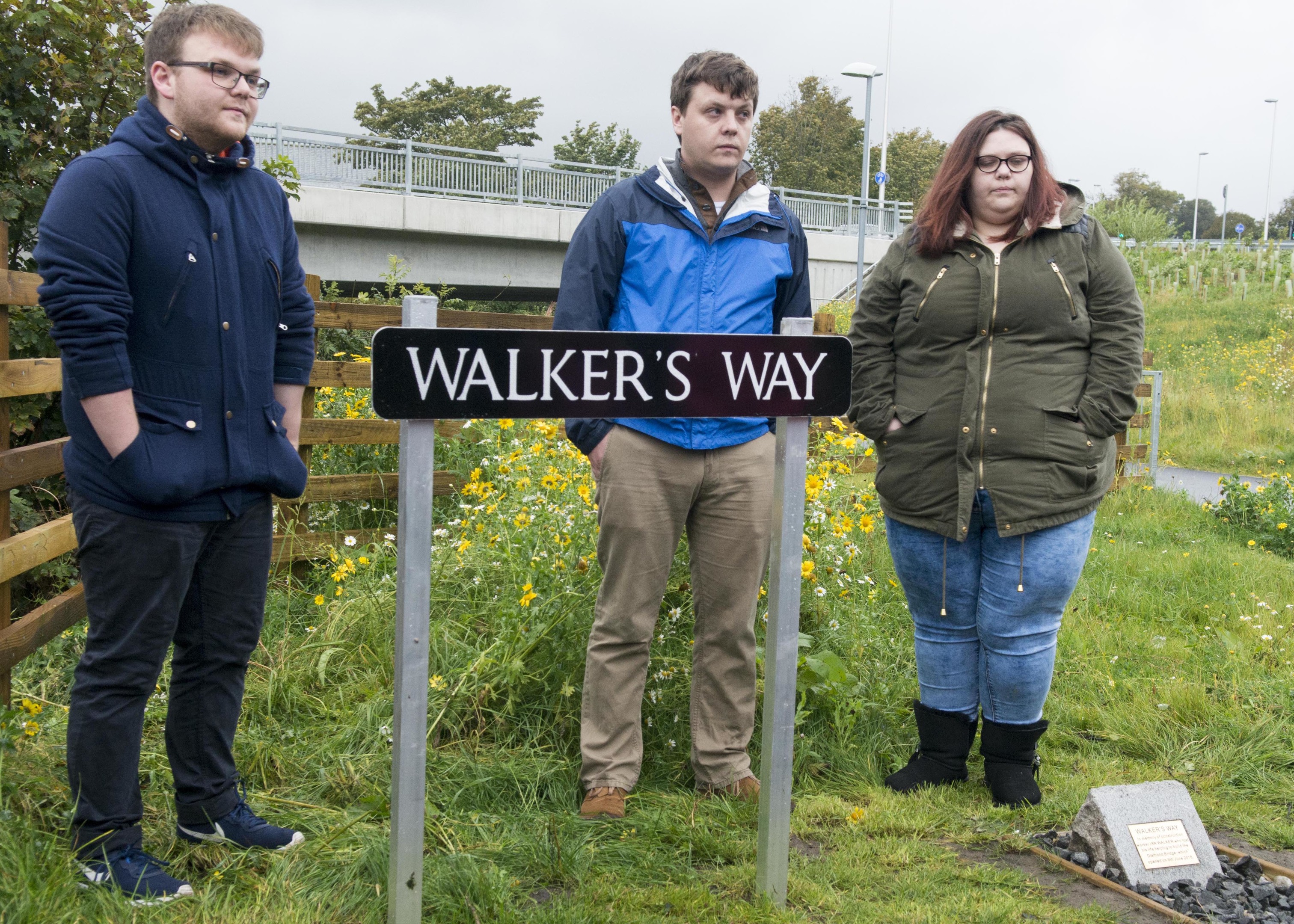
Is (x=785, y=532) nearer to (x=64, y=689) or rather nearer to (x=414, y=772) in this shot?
(x=414, y=772)

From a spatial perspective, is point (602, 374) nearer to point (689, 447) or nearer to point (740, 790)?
point (689, 447)

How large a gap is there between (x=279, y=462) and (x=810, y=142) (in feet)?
167

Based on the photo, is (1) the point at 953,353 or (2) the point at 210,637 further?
(1) the point at 953,353

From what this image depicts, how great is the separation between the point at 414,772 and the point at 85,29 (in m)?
3.90

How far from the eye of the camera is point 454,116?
55406 mm

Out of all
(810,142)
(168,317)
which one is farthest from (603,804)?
(810,142)

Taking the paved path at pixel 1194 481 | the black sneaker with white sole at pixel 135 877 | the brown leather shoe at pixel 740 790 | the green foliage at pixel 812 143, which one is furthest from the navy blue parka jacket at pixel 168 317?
the green foliage at pixel 812 143

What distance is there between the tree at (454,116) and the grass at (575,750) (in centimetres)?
5106

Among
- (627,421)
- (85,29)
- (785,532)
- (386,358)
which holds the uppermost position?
(85,29)

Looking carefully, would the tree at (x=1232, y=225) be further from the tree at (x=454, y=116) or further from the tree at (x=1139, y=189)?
the tree at (x=454, y=116)

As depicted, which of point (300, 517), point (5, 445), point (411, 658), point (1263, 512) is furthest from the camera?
point (1263, 512)

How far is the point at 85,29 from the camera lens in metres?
4.60

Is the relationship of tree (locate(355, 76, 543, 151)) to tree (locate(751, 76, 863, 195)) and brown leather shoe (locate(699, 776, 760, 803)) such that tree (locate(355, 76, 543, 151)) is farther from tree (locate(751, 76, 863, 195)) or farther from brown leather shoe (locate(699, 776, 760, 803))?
brown leather shoe (locate(699, 776, 760, 803))

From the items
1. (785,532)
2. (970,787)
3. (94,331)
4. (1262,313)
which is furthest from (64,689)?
(1262,313)
